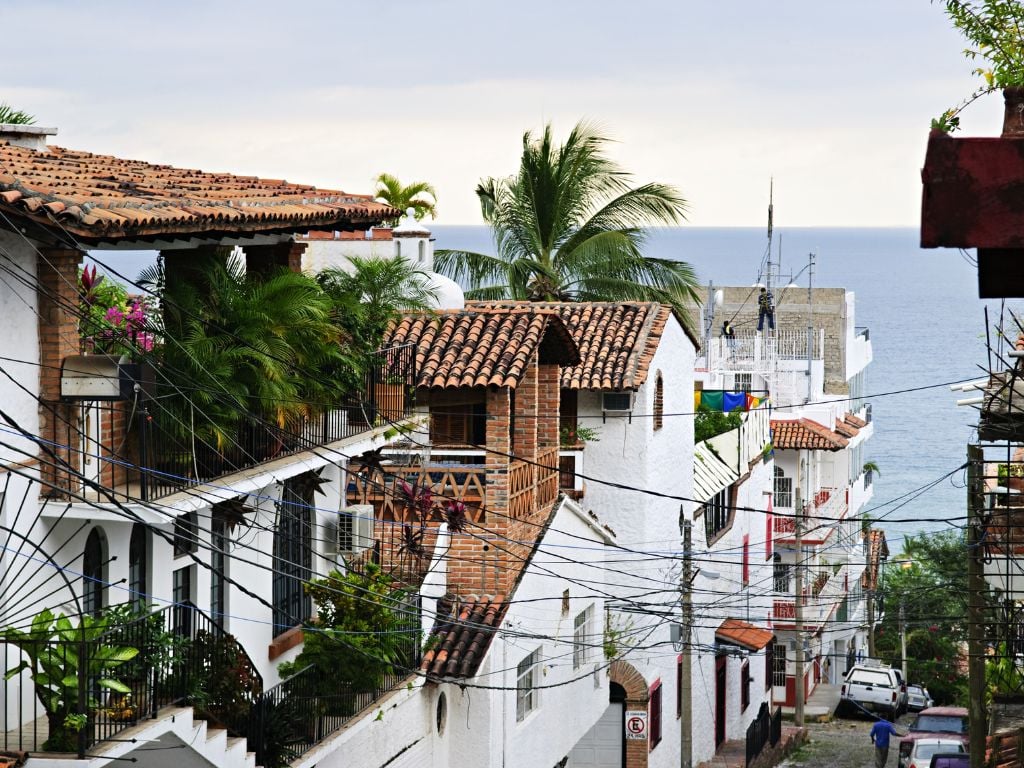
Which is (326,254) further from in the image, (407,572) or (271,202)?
(271,202)

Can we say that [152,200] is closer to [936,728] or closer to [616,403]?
[616,403]

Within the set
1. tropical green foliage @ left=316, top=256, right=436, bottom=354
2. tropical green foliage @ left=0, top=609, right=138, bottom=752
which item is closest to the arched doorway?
tropical green foliage @ left=316, top=256, right=436, bottom=354

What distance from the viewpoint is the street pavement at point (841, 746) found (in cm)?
4081

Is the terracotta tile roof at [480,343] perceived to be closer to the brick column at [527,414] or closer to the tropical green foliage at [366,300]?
the brick column at [527,414]

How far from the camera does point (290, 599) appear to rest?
758 inches

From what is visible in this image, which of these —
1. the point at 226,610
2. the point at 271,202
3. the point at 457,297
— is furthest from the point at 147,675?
the point at 457,297

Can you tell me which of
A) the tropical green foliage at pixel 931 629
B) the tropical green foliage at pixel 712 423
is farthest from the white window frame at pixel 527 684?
the tropical green foliage at pixel 931 629

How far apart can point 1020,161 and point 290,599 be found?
1521 cm

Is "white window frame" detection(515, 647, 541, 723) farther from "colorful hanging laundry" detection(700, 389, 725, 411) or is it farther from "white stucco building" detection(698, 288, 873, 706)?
"white stucco building" detection(698, 288, 873, 706)

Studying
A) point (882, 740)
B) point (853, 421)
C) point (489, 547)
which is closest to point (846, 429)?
point (853, 421)

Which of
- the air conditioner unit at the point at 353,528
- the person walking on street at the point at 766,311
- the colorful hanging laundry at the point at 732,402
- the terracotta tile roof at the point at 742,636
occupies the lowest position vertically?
the terracotta tile roof at the point at 742,636

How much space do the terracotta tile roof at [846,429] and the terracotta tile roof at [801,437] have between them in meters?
3.27

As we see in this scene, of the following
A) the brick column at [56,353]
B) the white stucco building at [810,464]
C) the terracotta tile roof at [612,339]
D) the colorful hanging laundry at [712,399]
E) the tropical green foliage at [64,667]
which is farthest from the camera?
the white stucco building at [810,464]

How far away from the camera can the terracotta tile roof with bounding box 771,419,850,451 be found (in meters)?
53.1
